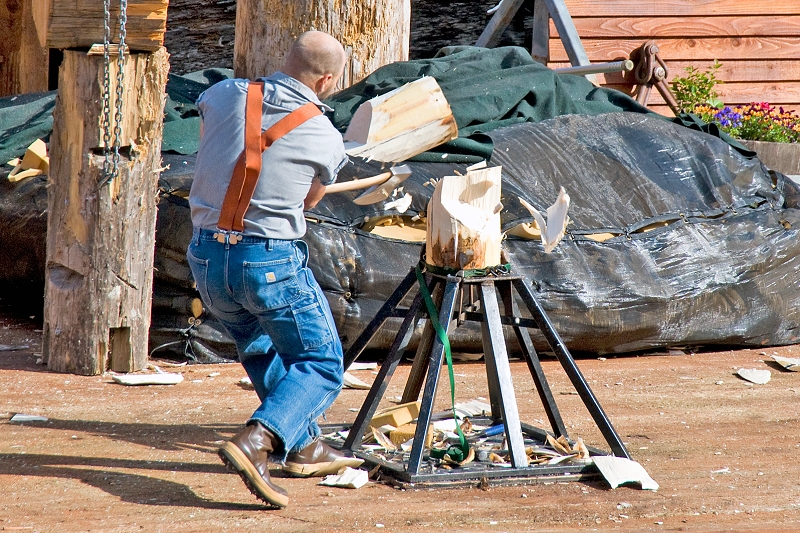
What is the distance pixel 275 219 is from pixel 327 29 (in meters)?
3.90

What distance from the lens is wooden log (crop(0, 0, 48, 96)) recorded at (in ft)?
30.0

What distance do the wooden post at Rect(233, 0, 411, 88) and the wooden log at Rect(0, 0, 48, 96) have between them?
3.06 m

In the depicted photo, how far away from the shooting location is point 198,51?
11539 millimetres

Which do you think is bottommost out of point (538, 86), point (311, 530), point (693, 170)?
point (311, 530)

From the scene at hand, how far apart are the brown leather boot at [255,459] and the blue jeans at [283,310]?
5 centimetres

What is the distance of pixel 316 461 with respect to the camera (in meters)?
3.52

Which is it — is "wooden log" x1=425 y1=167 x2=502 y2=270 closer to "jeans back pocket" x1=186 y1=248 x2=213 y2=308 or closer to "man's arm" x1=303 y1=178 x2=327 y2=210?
"man's arm" x1=303 y1=178 x2=327 y2=210

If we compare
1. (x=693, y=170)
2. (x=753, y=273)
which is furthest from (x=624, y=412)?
(x=693, y=170)

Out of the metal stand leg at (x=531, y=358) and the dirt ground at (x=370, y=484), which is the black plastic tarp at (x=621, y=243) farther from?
the metal stand leg at (x=531, y=358)

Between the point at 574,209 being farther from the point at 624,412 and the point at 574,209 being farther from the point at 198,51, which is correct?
the point at 198,51

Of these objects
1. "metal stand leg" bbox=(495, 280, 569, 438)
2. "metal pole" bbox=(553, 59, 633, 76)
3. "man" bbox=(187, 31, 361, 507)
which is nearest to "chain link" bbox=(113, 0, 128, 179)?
"man" bbox=(187, 31, 361, 507)

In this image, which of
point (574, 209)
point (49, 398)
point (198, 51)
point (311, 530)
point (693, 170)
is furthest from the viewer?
point (198, 51)

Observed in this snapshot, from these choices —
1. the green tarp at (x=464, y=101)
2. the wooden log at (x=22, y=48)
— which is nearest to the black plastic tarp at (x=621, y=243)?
the green tarp at (x=464, y=101)

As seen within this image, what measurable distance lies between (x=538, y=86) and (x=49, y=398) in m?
4.11
